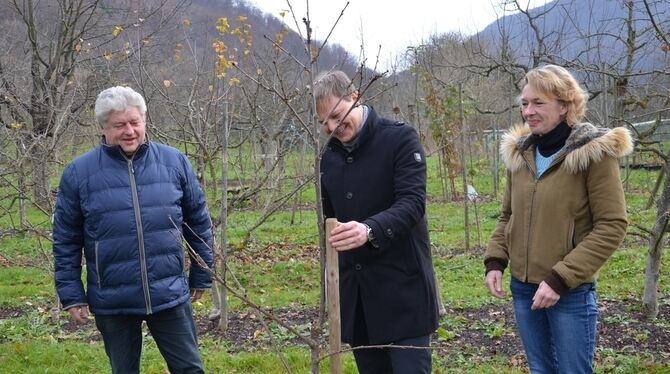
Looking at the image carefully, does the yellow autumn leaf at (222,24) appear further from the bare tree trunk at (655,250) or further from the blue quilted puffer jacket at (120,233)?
the bare tree trunk at (655,250)

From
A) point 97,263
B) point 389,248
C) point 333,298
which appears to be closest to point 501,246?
point 389,248

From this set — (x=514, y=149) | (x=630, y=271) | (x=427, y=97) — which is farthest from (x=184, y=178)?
(x=427, y=97)

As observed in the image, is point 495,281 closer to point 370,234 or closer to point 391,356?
point 391,356

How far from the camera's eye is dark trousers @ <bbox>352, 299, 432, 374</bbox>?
2.50 metres

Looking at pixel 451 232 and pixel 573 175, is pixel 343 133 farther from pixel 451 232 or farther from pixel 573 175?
pixel 451 232

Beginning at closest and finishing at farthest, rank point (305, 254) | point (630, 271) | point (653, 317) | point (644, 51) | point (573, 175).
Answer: point (573, 175) → point (653, 317) → point (630, 271) → point (644, 51) → point (305, 254)

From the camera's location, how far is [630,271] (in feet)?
24.2

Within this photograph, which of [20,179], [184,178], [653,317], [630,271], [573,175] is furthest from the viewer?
[630,271]

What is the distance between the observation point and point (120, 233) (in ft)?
9.37

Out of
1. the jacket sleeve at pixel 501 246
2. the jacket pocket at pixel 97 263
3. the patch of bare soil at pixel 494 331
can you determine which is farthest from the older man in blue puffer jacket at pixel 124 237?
the patch of bare soil at pixel 494 331

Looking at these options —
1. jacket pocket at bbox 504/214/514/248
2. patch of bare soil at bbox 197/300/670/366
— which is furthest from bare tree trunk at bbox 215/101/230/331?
jacket pocket at bbox 504/214/514/248

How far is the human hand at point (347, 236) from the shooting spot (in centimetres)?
198

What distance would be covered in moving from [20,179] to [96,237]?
463 centimetres

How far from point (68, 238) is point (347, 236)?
60.5 inches
